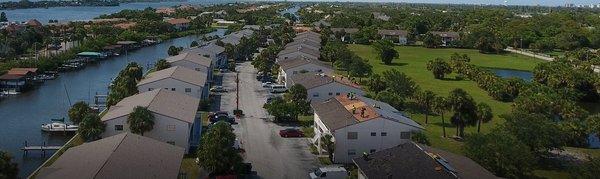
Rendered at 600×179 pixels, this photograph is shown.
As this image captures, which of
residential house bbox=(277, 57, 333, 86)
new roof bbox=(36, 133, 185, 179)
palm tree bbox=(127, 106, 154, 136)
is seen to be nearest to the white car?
residential house bbox=(277, 57, 333, 86)

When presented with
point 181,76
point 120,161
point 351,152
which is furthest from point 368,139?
point 181,76

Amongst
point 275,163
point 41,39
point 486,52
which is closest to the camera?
point 275,163

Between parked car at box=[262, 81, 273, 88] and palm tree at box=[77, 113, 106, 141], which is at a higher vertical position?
palm tree at box=[77, 113, 106, 141]

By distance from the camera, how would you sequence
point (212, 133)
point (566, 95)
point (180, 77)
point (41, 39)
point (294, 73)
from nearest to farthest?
point (212, 133) → point (180, 77) → point (566, 95) → point (294, 73) → point (41, 39)

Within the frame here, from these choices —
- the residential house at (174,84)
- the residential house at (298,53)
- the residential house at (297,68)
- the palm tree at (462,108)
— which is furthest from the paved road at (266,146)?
the residential house at (298,53)

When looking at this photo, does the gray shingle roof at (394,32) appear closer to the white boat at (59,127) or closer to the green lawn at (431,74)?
the green lawn at (431,74)

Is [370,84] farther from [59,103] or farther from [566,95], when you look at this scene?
[59,103]

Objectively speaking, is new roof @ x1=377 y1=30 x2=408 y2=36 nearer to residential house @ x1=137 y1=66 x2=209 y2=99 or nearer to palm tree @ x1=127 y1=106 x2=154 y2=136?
residential house @ x1=137 y1=66 x2=209 y2=99

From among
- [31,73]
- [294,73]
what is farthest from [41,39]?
[294,73]
